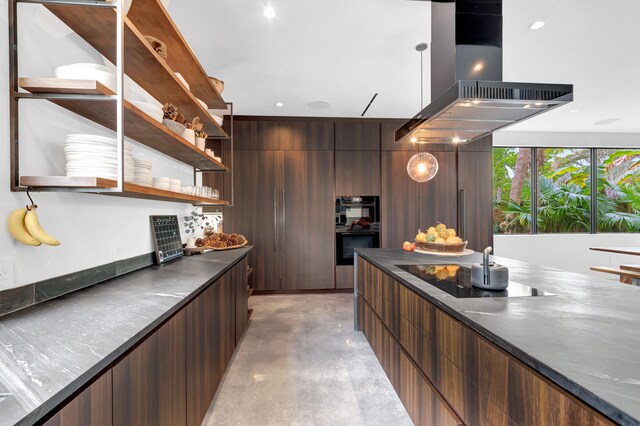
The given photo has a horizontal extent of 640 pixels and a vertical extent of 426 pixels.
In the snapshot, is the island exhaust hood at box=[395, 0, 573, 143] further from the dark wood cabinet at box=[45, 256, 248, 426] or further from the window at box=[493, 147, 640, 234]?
the window at box=[493, 147, 640, 234]

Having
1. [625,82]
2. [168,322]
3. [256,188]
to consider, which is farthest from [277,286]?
[625,82]

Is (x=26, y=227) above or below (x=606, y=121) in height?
below

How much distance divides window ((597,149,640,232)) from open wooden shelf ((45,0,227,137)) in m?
7.25

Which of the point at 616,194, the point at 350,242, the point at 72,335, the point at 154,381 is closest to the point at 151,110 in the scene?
the point at 72,335

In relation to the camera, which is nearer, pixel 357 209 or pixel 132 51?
pixel 132 51

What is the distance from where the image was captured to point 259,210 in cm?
450

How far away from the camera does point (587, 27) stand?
7.95ft

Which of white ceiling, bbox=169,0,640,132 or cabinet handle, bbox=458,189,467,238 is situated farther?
cabinet handle, bbox=458,189,467,238

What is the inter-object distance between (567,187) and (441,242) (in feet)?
15.9

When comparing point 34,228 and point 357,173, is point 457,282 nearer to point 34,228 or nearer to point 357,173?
point 34,228

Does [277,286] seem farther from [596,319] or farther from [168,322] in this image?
[596,319]

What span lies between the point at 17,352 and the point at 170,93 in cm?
169

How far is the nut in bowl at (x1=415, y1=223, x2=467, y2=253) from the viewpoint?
2568 millimetres

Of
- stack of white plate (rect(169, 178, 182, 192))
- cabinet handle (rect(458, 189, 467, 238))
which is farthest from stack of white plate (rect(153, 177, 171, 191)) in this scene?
cabinet handle (rect(458, 189, 467, 238))
